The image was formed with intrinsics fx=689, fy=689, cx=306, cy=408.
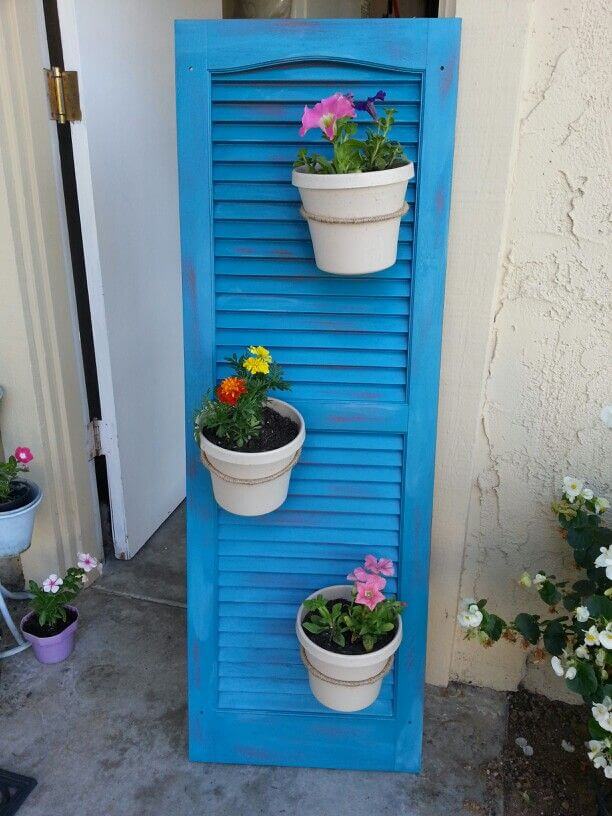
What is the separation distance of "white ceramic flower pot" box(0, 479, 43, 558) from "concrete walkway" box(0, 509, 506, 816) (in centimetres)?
40

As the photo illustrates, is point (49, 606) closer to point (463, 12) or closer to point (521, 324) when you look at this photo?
point (521, 324)

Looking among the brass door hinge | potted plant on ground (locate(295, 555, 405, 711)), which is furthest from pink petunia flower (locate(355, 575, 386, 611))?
the brass door hinge

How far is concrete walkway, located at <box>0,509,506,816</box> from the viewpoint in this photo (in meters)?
1.75

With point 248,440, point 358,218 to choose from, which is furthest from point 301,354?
point 358,218

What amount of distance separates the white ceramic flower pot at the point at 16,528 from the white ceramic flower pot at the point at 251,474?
84cm

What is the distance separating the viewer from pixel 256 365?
144 centimetres

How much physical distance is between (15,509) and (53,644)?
45 centimetres

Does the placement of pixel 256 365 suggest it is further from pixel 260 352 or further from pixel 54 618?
pixel 54 618

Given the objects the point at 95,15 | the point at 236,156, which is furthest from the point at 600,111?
the point at 95,15

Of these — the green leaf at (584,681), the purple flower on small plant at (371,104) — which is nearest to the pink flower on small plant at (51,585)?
the green leaf at (584,681)

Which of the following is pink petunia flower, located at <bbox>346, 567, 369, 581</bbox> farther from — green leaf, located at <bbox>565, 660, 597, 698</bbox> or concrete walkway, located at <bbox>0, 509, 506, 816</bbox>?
concrete walkway, located at <bbox>0, 509, 506, 816</bbox>

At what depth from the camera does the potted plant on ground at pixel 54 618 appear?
2.12 metres

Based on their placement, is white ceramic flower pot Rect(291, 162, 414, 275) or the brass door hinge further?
the brass door hinge

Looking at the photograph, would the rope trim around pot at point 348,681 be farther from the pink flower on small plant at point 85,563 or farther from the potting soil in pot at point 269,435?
the pink flower on small plant at point 85,563
